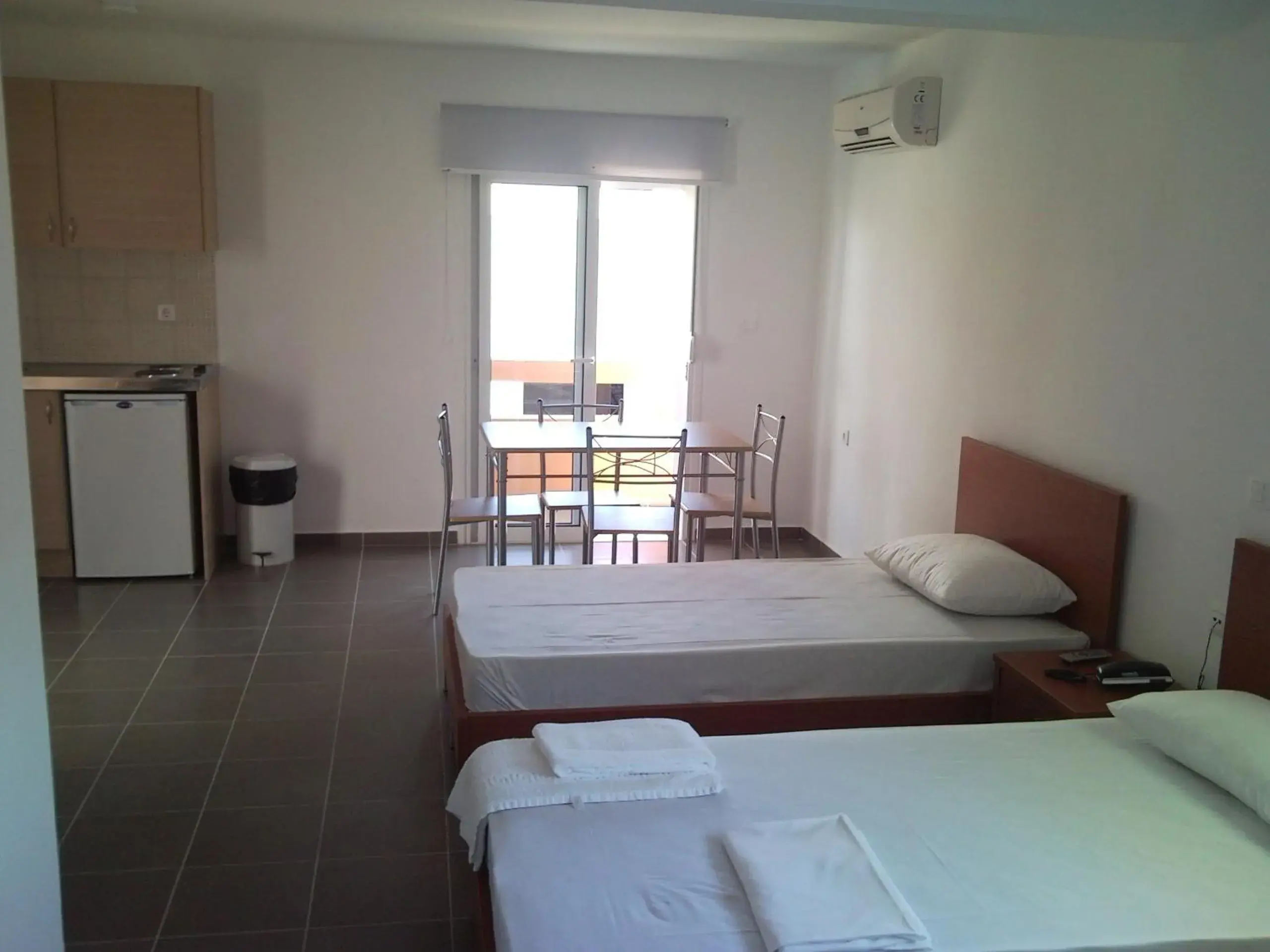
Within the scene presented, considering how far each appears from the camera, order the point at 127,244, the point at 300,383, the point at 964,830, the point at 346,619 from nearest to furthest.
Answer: the point at 964,830 → the point at 346,619 → the point at 127,244 → the point at 300,383

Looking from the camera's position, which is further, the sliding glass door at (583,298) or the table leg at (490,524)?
the sliding glass door at (583,298)

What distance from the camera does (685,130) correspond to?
18.5 feet

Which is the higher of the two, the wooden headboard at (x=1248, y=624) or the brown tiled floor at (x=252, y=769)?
the wooden headboard at (x=1248, y=624)

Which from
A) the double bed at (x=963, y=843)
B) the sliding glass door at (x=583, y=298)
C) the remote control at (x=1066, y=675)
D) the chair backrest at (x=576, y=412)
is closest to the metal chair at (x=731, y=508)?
the sliding glass door at (x=583, y=298)

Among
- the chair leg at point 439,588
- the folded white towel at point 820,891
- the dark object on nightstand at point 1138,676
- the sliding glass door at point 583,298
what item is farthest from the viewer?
the sliding glass door at point 583,298

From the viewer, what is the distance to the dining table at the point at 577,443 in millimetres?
4594

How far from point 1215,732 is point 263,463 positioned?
4.32 metres

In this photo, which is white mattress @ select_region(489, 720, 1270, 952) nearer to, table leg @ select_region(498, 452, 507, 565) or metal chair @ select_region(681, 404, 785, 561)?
table leg @ select_region(498, 452, 507, 565)

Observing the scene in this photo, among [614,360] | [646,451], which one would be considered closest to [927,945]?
[646,451]

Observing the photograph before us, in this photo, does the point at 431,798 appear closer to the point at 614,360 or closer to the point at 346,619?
the point at 346,619

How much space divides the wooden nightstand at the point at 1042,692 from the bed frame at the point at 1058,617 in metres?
0.11

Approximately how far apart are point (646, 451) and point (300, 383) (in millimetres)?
2029

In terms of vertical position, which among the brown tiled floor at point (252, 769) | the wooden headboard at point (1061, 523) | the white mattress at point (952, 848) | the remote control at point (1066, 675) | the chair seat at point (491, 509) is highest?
the wooden headboard at point (1061, 523)

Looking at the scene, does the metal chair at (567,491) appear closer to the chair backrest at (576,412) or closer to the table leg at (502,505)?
the chair backrest at (576,412)
